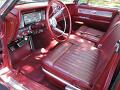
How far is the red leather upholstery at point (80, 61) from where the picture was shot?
1682mm

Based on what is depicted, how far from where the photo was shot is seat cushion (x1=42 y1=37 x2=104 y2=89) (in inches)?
68.2

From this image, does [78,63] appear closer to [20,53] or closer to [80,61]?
Answer: [80,61]

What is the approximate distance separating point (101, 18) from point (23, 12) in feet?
5.78

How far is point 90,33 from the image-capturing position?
3.21 metres

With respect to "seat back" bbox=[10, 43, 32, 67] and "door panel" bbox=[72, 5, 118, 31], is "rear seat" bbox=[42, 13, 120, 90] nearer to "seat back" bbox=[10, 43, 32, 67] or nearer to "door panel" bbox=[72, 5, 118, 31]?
"seat back" bbox=[10, 43, 32, 67]

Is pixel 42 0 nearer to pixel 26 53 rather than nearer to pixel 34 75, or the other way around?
pixel 26 53

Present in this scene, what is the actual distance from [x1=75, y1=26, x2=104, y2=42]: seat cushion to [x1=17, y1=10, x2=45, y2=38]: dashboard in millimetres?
839

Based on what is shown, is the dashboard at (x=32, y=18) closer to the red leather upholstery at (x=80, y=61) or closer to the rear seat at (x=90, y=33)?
the red leather upholstery at (x=80, y=61)

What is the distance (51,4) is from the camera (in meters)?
2.50

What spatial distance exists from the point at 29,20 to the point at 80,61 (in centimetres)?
90

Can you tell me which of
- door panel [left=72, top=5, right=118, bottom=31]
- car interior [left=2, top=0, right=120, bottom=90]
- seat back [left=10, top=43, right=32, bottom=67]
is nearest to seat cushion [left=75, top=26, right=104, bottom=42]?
car interior [left=2, top=0, right=120, bottom=90]

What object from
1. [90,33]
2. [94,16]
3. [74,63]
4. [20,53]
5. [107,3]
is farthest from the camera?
[94,16]

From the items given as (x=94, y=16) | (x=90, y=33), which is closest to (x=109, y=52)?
(x=90, y=33)

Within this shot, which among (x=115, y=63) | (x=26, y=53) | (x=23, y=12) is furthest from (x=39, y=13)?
(x=115, y=63)
